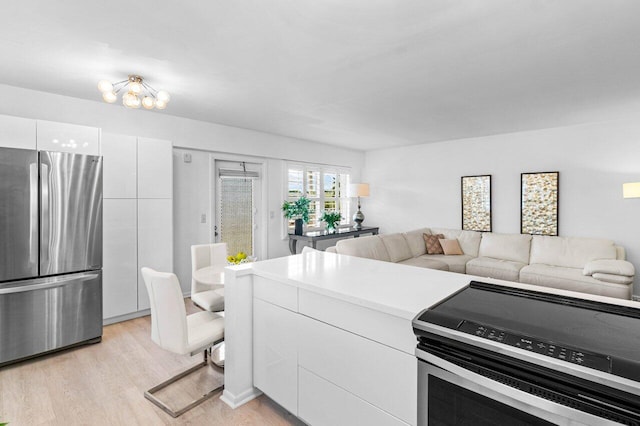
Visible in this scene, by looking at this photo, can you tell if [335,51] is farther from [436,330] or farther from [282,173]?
[282,173]

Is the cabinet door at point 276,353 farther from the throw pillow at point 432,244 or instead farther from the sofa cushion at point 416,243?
the throw pillow at point 432,244

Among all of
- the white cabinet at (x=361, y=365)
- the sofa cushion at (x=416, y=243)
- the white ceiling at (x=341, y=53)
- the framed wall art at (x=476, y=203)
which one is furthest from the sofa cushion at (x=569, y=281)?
the white cabinet at (x=361, y=365)

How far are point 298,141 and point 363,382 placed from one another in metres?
4.97

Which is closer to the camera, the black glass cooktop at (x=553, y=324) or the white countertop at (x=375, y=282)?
the black glass cooktop at (x=553, y=324)

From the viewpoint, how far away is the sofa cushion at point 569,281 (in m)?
3.56

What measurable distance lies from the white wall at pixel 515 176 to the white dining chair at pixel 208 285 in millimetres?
4399

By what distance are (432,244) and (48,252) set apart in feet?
17.0

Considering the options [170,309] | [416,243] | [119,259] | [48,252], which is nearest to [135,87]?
[48,252]

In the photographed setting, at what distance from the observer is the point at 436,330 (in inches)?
42.0

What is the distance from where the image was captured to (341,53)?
242cm

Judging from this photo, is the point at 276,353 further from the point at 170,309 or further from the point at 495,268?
Answer: the point at 495,268

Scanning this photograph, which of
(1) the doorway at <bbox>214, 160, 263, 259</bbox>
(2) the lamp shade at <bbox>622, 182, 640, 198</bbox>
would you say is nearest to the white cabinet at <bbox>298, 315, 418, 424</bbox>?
(1) the doorway at <bbox>214, 160, 263, 259</bbox>

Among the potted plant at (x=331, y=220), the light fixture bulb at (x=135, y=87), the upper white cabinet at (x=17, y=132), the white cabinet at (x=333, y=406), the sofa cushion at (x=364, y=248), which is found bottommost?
the white cabinet at (x=333, y=406)

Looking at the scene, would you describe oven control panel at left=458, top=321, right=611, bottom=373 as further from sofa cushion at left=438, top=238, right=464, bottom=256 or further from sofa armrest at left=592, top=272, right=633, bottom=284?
sofa cushion at left=438, top=238, right=464, bottom=256
